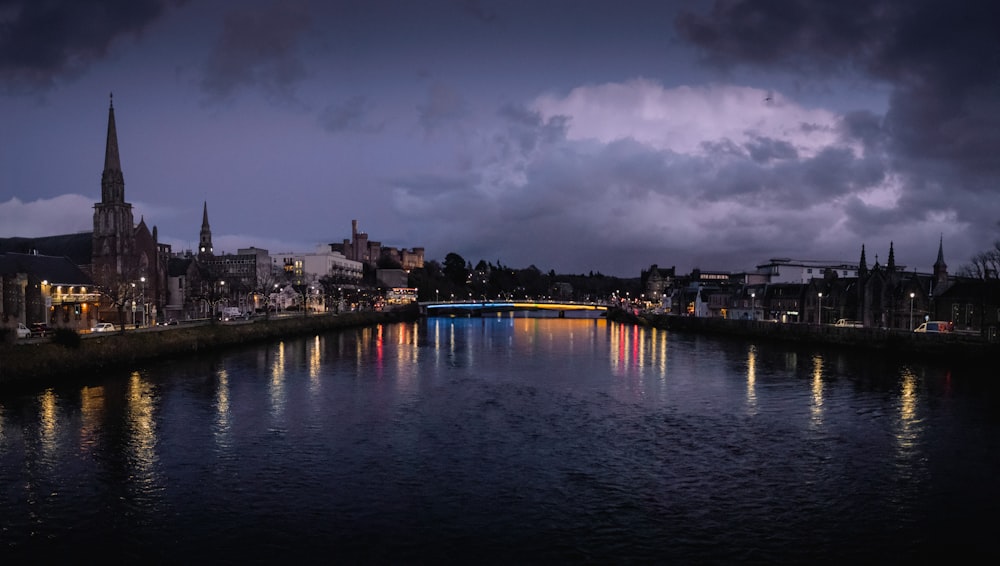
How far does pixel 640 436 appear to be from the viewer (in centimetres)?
3419

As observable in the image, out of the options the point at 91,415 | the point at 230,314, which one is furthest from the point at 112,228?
the point at 91,415

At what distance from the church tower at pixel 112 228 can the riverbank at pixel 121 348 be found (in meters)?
27.3

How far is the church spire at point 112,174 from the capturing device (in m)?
110

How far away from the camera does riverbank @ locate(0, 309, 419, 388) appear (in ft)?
154

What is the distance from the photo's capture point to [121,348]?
5875 cm

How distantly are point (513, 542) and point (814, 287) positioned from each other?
105762 millimetres

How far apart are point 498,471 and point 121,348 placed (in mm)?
45376

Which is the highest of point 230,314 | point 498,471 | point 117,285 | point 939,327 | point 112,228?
→ point 112,228

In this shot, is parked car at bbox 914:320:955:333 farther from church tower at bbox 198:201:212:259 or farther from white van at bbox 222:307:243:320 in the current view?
church tower at bbox 198:201:212:259

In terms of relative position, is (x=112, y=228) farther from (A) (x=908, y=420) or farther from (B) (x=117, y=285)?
(A) (x=908, y=420)

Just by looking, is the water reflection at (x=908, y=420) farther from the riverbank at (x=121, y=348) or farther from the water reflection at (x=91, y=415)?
the riverbank at (x=121, y=348)

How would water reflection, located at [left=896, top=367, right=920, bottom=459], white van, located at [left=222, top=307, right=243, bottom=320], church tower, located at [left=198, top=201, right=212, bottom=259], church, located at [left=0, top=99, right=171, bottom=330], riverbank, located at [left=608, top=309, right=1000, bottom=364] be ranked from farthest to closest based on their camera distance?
church tower, located at [left=198, top=201, right=212, bottom=259] → white van, located at [left=222, top=307, right=243, bottom=320] → church, located at [left=0, top=99, right=171, bottom=330] → riverbank, located at [left=608, top=309, right=1000, bottom=364] → water reflection, located at [left=896, top=367, right=920, bottom=459]

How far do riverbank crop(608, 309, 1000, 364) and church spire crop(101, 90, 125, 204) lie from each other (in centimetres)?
10308

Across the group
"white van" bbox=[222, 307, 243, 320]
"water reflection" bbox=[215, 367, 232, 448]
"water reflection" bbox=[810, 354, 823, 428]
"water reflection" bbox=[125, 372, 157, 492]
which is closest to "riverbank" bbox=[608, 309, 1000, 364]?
"water reflection" bbox=[810, 354, 823, 428]
